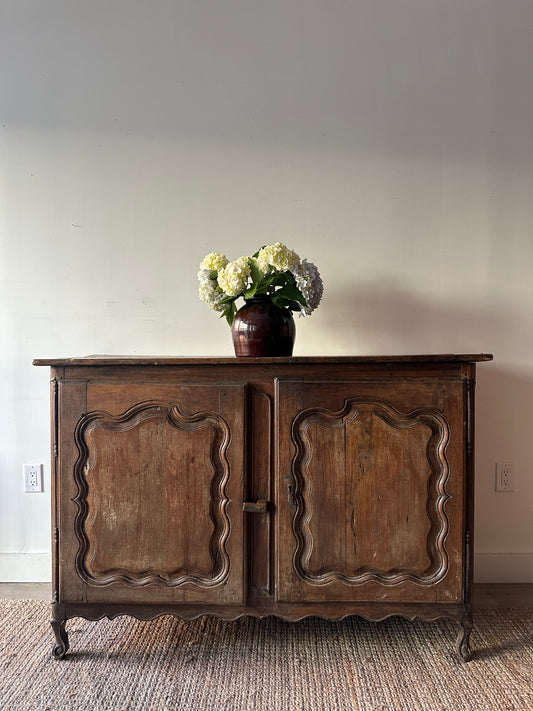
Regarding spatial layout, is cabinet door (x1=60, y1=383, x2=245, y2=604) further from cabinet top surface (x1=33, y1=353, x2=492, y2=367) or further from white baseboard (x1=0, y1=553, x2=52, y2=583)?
white baseboard (x1=0, y1=553, x2=52, y2=583)

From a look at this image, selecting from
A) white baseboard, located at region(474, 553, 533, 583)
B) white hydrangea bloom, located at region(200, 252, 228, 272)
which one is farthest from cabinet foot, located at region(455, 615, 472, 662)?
white hydrangea bloom, located at region(200, 252, 228, 272)

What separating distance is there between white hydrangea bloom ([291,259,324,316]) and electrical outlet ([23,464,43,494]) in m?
1.10

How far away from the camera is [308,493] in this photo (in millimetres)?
1340

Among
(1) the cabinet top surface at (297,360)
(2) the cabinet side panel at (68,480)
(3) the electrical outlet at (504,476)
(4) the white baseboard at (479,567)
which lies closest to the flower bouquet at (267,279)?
(1) the cabinet top surface at (297,360)

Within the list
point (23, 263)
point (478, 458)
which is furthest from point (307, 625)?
point (23, 263)

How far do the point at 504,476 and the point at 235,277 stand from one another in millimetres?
1166

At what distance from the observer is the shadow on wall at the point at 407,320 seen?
1810 millimetres

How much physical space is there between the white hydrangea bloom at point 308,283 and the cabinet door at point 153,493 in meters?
0.37

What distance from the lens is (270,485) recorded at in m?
1.35

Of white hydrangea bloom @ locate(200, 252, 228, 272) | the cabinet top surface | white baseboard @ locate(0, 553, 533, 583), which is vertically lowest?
white baseboard @ locate(0, 553, 533, 583)

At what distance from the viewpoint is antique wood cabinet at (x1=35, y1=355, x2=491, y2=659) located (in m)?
1.33

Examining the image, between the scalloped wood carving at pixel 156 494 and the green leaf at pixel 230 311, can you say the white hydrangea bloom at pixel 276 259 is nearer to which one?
the green leaf at pixel 230 311

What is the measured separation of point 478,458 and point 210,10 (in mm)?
1794

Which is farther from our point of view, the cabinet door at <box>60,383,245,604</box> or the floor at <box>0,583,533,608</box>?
the floor at <box>0,583,533,608</box>
